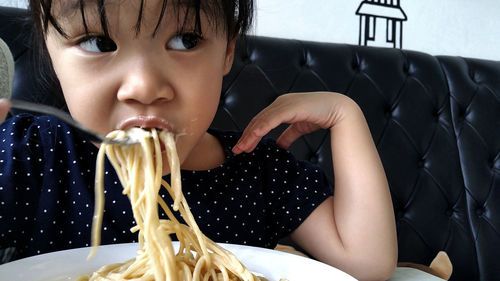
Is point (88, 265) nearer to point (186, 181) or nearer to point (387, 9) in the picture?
point (186, 181)

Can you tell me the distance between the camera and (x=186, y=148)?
0.69m

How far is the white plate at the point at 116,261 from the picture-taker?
491mm

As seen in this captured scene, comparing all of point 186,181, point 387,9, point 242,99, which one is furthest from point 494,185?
Answer: point 186,181

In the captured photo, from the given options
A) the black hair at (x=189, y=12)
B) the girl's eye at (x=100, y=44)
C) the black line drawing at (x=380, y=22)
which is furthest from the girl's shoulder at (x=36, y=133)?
the black line drawing at (x=380, y=22)

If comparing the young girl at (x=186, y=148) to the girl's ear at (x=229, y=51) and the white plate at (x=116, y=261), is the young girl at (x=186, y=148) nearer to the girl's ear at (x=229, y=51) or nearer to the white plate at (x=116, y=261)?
the girl's ear at (x=229, y=51)

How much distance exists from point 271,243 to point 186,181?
24 cm

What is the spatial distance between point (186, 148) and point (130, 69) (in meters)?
0.16

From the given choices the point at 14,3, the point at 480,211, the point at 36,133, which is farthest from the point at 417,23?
the point at 36,133

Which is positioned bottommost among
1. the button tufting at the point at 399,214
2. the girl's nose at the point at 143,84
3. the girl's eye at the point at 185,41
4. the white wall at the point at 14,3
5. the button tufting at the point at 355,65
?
the button tufting at the point at 399,214

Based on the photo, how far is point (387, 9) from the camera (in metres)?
1.95

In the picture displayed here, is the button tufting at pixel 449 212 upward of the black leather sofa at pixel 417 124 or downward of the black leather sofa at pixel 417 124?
downward

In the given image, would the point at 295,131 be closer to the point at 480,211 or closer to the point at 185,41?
the point at 185,41

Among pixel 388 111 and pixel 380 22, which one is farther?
pixel 380 22

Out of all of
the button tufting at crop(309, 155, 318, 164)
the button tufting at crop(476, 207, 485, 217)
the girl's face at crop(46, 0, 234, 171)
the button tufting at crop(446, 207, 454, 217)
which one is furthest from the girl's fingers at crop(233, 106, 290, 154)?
the button tufting at crop(476, 207, 485, 217)
